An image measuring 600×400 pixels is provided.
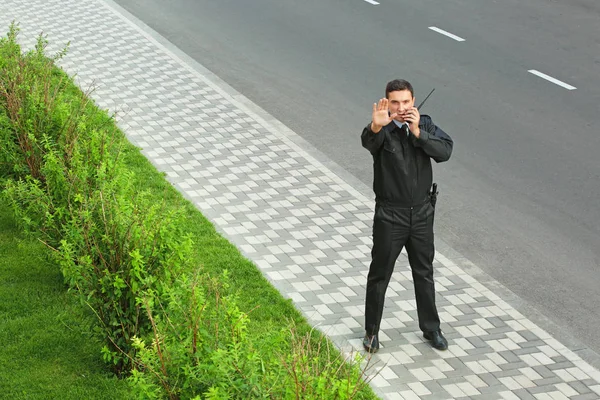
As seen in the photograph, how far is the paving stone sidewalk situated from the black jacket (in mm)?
1234

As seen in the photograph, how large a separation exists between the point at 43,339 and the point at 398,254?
8.94 ft

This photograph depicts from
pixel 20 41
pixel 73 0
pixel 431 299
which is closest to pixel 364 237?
pixel 431 299

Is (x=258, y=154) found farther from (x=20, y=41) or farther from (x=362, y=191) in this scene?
(x=20, y=41)

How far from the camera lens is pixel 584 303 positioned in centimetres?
862

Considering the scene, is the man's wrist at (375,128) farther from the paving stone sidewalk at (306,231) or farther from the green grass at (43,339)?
the green grass at (43,339)

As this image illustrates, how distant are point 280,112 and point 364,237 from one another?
4.00 m

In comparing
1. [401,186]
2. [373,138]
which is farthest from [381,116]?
[401,186]

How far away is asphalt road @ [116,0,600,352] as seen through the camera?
9.62 m

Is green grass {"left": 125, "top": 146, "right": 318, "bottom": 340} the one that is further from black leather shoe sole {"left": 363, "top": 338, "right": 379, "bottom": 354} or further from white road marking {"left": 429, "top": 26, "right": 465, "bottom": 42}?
white road marking {"left": 429, "top": 26, "right": 465, "bottom": 42}

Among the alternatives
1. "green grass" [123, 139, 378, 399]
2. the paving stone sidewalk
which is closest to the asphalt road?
the paving stone sidewalk

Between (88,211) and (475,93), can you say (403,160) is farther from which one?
(475,93)

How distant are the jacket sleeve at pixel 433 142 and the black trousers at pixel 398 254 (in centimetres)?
40

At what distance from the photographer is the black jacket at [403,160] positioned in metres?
7.22

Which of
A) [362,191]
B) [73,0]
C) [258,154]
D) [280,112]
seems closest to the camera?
[362,191]
